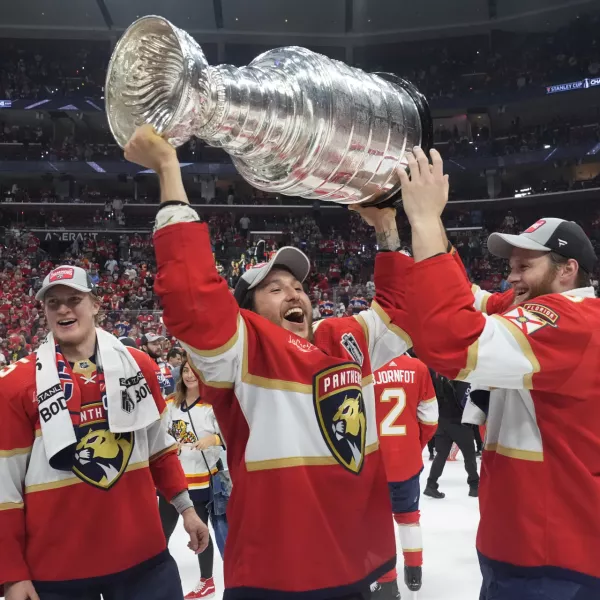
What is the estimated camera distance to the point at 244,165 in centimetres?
185

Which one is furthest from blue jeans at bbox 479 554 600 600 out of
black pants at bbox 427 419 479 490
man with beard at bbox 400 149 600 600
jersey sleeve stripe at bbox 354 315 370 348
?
black pants at bbox 427 419 479 490

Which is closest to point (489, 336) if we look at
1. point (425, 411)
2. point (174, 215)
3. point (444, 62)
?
point (174, 215)

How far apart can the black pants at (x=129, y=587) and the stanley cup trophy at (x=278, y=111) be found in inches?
53.4

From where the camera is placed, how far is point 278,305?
80.0 inches

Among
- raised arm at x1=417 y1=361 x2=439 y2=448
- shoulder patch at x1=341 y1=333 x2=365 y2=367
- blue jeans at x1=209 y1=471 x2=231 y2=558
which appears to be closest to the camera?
shoulder patch at x1=341 y1=333 x2=365 y2=367

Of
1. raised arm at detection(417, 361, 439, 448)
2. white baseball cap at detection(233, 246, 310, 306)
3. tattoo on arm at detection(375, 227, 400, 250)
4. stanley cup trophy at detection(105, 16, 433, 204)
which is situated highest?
stanley cup trophy at detection(105, 16, 433, 204)

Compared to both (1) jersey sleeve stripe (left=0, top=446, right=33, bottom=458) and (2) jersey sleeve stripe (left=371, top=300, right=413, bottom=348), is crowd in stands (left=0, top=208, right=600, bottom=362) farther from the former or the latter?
(2) jersey sleeve stripe (left=371, top=300, right=413, bottom=348)

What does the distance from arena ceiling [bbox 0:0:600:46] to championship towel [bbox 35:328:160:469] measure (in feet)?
80.9

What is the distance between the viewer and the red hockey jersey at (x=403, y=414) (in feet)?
14.2

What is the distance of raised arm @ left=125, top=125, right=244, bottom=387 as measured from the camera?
5.04ft

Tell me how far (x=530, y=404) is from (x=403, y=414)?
2.65m

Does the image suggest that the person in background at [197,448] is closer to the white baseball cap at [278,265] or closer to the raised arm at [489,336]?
the white baseball cap at [278,265]

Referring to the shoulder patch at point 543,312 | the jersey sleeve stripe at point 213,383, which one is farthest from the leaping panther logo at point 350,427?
the shoulder patch at point 543,312

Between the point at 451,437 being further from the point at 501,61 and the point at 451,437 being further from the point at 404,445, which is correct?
the point at 501,61
